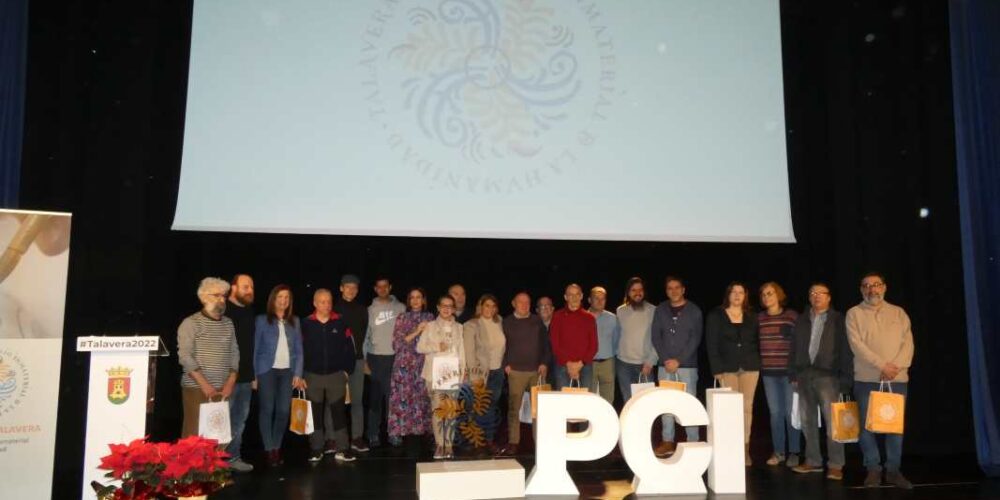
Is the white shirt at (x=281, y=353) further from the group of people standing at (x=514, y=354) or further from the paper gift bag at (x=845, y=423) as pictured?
the paper gift bag at (x=845, y=423)

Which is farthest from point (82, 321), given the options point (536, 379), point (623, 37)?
point (623, 37)

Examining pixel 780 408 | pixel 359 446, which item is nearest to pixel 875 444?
pixel 780 408

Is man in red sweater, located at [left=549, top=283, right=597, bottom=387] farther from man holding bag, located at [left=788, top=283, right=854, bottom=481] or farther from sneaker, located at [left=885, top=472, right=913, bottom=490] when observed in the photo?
sneaker, located at [left=885, top=472, right=913, bottom=490]

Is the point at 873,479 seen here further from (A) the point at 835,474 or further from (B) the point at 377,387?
(B) the point at 377,387

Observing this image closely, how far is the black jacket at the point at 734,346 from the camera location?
5.17 metres

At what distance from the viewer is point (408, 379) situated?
5605 millimetres

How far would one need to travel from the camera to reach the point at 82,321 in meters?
5.10

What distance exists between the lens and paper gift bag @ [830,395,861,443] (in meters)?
4.54

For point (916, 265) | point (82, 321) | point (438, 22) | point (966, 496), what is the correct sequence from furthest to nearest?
1. point (916, 265)
2. point (438, 22)
3. point (82, 321)
4. point (966, 496)

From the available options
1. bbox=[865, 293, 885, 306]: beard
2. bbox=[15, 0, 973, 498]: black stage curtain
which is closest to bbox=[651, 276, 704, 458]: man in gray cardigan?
bbox=[15, 0, 973, 498]: black stage curtain

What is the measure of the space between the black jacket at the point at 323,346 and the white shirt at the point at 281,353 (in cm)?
14

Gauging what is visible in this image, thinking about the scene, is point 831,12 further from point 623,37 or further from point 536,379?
point 536,379

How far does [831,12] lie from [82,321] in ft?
20.8

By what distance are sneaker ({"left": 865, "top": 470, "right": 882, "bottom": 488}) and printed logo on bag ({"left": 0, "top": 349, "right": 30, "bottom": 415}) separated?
4.73 m
